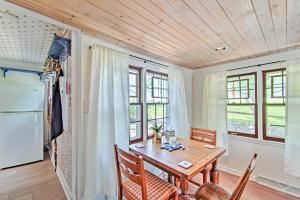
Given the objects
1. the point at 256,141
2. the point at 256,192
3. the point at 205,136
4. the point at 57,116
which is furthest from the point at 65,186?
the point at 256,141

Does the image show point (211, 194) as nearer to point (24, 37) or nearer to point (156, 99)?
point (156, 99)

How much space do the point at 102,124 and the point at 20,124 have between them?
260cm

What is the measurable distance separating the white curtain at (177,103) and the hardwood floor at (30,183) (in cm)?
227

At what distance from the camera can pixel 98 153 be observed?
187 cm

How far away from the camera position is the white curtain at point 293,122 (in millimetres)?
2281

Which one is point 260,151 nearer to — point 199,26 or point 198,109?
point 198,109

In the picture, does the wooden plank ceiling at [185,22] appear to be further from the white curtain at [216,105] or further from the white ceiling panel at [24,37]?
the white curtain at [216,105]

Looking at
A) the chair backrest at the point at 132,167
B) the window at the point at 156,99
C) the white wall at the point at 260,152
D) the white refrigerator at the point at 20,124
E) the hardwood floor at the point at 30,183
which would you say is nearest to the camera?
the chair backrest at the point at 132,167

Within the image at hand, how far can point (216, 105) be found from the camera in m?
3.25

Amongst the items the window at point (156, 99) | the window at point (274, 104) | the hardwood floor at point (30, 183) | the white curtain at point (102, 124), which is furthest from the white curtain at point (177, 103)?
the hardwood floor at point (30, 183)

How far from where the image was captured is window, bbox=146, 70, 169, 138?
2.89 meters

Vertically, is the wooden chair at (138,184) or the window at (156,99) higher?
the window at (156,99)

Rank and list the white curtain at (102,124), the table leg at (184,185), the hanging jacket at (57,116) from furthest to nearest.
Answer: the hanging jacket at (57,116) < the white curtain at (102,124) < the table leg at (184,185)

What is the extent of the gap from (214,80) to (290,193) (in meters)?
2.25
